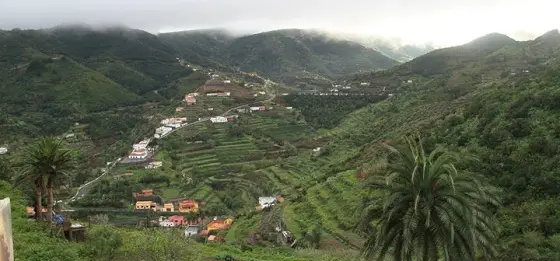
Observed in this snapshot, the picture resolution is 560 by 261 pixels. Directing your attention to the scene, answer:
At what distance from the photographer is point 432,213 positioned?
527 inches

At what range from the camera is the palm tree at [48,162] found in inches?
948

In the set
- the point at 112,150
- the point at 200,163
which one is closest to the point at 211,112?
the point at 112,150

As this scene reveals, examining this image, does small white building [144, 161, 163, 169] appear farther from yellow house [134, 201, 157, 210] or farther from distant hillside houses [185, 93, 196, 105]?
distant hillside houses [185, 93, 196, 105]

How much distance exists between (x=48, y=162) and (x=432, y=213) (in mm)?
19650

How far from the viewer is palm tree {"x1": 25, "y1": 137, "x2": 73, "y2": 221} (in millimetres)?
24078

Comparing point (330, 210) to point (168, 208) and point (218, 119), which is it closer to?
point (168, 208)

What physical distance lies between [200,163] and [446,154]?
248ft

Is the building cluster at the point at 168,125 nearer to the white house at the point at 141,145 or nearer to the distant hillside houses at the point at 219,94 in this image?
the white house at the point at 141,145

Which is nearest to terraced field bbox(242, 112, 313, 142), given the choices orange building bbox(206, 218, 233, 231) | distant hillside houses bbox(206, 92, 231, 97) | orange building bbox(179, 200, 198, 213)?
distant hillside houses bbox(206, 92, 231, 97)

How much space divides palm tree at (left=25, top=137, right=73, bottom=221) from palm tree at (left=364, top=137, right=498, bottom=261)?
58.3ft

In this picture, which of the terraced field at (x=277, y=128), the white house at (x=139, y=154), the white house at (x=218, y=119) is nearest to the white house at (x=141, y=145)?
the white house at (x=139, y=154)

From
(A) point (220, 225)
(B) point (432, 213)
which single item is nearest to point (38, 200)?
(B) point (432, 213)

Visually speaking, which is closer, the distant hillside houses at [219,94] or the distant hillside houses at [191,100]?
the distant hillside houses at [191,100]

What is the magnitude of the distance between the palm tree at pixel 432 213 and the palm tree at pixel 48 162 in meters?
17.8
